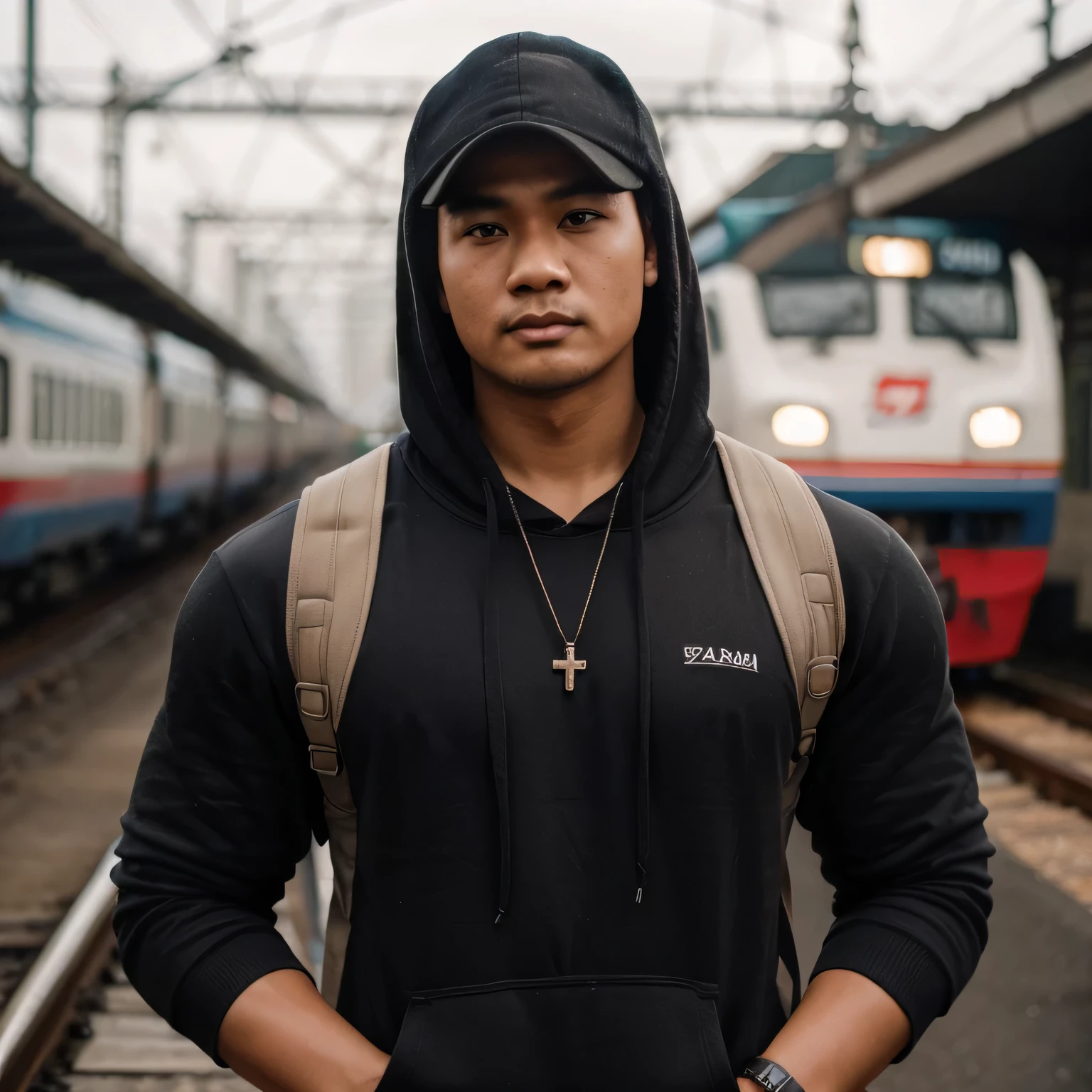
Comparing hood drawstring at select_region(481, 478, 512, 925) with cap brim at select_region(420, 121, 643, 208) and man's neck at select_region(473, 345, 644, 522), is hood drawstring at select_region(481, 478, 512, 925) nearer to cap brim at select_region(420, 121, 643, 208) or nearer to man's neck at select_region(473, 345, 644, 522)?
man's neck at select_region(473, 345, 644, 522)

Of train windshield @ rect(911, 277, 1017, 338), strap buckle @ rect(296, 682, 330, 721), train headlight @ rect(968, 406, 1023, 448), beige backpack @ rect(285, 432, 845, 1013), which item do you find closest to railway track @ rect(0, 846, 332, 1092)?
beige backpack @ rect(285, 432, 845, 1013)

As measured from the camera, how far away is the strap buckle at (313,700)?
4.59ft

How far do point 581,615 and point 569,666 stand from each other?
3.1 inches

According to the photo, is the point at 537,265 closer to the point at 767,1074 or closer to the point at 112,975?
the point at 767,1074

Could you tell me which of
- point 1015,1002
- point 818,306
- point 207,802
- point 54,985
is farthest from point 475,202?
point 818,306

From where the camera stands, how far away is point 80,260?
10656mm

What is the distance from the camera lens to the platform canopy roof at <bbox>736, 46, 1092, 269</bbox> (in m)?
6.04

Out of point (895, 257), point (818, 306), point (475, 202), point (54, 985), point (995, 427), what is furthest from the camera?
point (895, 257)

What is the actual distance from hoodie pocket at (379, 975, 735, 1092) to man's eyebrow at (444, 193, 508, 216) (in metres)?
0.93

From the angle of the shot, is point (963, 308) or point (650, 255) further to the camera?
point (963, 308)

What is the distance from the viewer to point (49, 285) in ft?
37.5

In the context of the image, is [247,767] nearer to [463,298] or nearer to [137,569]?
[463,298]

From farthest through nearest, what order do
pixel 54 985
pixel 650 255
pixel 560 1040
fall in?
pixel 54 985 → pixel 650 255 → pixel 560 1040

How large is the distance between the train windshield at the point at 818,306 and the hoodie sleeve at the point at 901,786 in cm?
558
